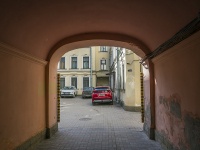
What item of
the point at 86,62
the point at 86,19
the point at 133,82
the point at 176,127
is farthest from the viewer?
the point at 86,62

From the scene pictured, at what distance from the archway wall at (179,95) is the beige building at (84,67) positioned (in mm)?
29320

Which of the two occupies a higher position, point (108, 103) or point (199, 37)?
point (199, 37)

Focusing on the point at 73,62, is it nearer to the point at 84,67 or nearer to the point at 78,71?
the point at 78,71

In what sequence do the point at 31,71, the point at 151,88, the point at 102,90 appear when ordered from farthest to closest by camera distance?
the point at 102,90, the point at 151,88, the point at 31,71

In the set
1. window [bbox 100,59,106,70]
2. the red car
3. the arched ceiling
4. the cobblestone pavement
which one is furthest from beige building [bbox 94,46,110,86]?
the arched ceiling

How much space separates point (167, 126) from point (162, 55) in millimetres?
1964

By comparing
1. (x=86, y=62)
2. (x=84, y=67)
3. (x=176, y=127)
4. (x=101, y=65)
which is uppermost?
(x=86, y=62)

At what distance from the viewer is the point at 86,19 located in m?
6.93

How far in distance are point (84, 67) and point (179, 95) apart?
32.1 metres

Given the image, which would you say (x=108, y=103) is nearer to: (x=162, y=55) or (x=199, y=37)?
(x=162, y=55)

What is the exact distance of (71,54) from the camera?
3716cm

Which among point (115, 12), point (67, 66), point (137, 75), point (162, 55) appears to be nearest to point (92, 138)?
point (162, 55)

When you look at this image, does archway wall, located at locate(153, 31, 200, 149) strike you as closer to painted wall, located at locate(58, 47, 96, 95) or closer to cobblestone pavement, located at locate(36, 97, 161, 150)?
cobblestone pavement, located at locate(36, 97, 161, 150)

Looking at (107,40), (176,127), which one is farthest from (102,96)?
(176,127)
